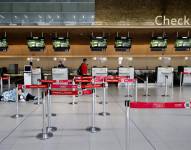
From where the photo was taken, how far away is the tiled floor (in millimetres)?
5105

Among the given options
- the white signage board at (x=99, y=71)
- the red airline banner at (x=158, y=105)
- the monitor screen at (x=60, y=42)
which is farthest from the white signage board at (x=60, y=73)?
the red airline banner at (x=158, y=105)

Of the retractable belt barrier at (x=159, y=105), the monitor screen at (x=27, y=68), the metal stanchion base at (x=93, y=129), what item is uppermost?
the monitor screen at (x=27, y=68)

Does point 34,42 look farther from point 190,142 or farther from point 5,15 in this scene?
point 190,142

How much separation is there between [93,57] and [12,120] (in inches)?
430

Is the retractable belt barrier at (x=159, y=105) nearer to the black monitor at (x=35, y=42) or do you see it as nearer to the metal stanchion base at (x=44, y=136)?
the metal stanchion base at (x=44, y=136)

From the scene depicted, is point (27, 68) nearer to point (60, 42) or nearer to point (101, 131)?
point (60, 42)

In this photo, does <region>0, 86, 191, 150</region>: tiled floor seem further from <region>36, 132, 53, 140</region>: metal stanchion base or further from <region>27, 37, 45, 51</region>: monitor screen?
<region>27, 37, 45, 51</region>: monitor screen

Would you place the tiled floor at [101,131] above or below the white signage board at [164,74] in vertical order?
below

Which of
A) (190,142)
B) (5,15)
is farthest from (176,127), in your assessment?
(5,15)

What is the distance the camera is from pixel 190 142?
208 inches

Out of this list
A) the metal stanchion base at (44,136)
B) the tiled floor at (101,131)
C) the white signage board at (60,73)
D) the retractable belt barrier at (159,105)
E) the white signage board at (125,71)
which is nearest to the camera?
the retractable belt barrier at (159,105)

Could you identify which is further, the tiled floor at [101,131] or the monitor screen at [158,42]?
the monitor screen at [158,42]

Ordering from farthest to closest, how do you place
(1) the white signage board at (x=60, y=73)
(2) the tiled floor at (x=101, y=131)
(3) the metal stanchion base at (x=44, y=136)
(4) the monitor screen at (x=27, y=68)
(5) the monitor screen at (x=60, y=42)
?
(1) the white signage board at (x=60, y=73) < (5) the monitor screen at (x=60, y=42) < (4) the monitor screen at (x=27, y=68) < (3) the metal stanchion base at (x=44, y=136) < (2) the tiled floor at (x=101, y=131)

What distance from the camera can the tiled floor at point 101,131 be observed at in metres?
5.11
